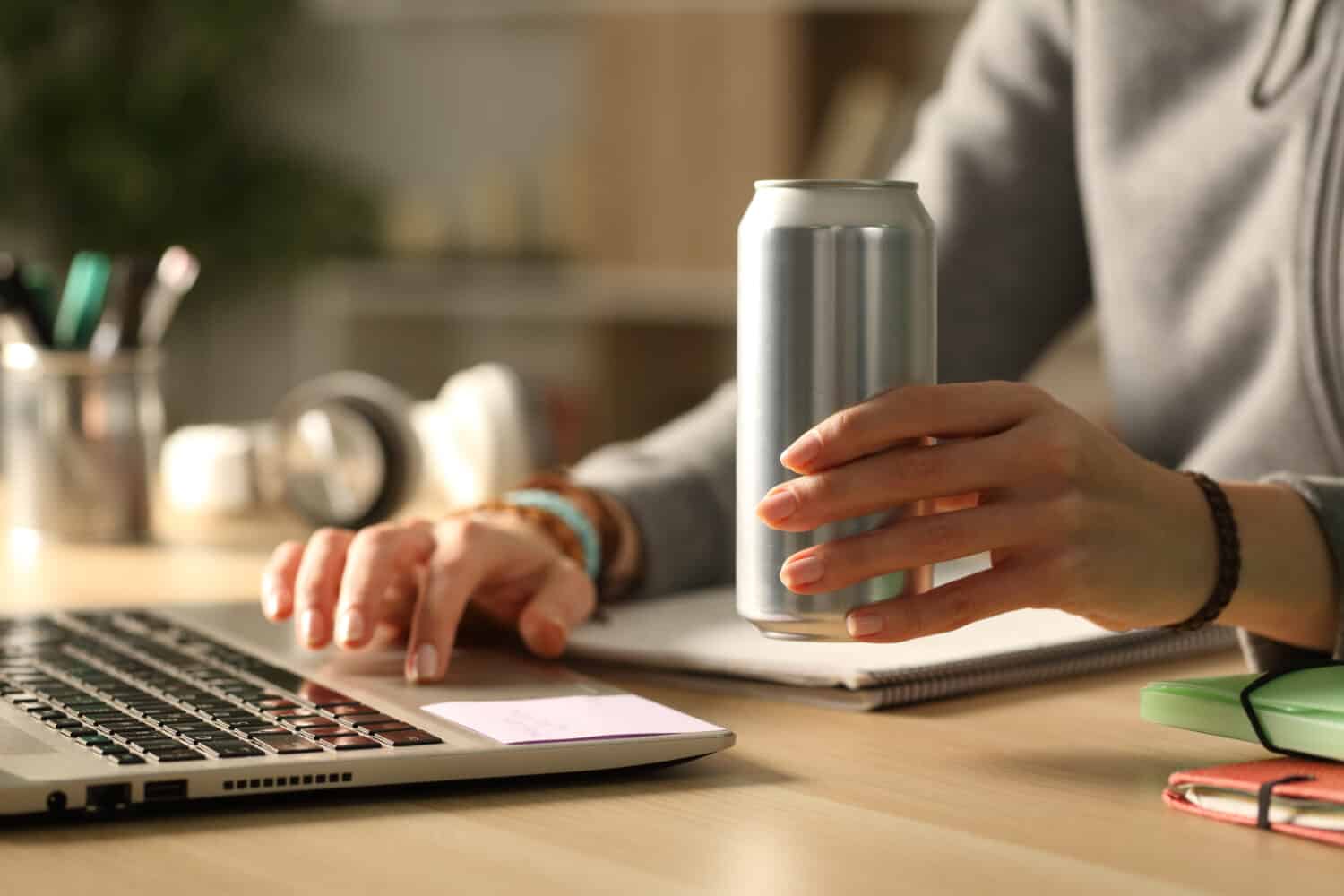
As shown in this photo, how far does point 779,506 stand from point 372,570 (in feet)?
0.87

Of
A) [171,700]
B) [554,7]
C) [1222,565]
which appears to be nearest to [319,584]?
[171,700]

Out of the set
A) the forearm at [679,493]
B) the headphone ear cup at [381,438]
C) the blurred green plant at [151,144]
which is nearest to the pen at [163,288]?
the headphone ear cup at [381,438]

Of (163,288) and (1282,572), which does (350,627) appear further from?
(163,288)

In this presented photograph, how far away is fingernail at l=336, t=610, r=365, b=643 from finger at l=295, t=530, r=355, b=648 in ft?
0.05

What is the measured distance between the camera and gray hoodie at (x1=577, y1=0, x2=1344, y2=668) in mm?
1073

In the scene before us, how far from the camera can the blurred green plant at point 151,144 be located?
12.2 ft

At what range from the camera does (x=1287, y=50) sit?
110 cm

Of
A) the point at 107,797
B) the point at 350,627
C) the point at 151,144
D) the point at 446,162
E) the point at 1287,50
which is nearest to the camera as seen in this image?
the point at 107,797

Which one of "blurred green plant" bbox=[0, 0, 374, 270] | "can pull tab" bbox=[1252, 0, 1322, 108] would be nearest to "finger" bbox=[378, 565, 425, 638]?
"can pull tab" bbox=[1252, 0, 1322, 108]

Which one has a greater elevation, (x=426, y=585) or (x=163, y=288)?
(x=163, y=288)

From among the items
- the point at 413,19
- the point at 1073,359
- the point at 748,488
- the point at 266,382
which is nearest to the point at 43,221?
the point at 266,382

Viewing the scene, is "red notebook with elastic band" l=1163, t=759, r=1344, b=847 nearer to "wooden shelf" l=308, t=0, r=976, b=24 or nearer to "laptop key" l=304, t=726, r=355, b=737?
"laptop key" l=304, t=726, r=355, b=737

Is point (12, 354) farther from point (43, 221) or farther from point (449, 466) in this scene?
point (43, 221)

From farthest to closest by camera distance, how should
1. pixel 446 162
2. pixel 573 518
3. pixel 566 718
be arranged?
pixel 446 162 → pixel 573 518 → pixel 566 718
